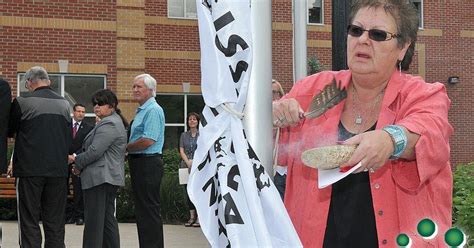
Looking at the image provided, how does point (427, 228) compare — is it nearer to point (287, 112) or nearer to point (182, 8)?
point (287, 112)

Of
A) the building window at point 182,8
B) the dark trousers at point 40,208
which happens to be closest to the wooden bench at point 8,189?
the dark trousers at point 40,208

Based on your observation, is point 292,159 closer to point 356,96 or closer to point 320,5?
point 356,96

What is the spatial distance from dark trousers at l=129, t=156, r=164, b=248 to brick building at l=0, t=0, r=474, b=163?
723cm

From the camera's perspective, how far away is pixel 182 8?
694 inches

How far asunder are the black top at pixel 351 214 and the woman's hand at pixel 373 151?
306 millimetres

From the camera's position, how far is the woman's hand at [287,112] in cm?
255

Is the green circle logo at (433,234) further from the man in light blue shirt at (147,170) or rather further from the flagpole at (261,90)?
the man in light blue shirt at (147,170)

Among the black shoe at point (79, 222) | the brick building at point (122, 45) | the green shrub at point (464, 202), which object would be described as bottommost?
the black shoe at point (79, 222)

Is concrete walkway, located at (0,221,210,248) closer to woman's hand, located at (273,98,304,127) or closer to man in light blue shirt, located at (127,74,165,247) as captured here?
man in light blue shirt, located at (127,74,165,247)

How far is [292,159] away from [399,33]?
2.03ft

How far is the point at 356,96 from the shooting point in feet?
8.64

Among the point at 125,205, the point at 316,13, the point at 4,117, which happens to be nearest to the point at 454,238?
the point at 4,117

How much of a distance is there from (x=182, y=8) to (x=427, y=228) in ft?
51.6

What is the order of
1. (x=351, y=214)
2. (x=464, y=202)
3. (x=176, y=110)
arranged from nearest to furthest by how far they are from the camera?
(x=351, y=214), (x=464, y=202), (x=176, y=110)
